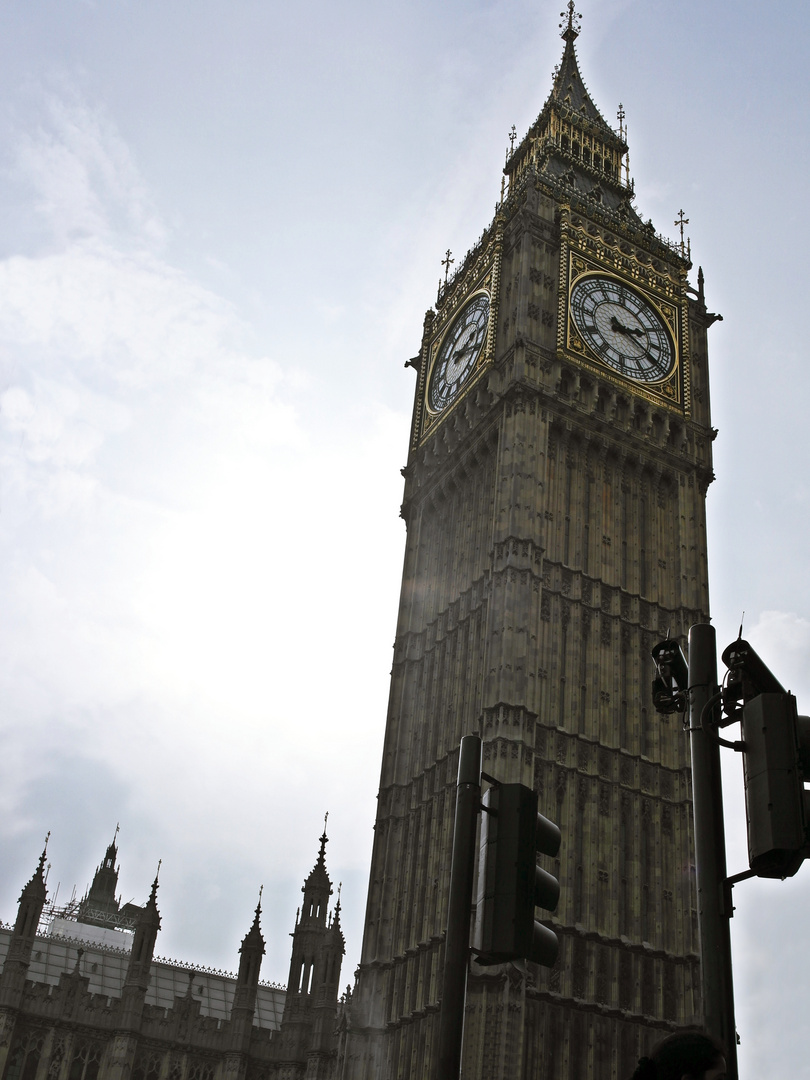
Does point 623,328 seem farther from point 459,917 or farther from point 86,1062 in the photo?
point 459,917

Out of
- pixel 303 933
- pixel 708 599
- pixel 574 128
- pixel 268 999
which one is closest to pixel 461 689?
pixel 708 599

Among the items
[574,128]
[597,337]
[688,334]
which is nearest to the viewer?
[597,337]

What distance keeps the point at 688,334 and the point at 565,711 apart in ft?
74.4

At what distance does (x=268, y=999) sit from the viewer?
62.6m

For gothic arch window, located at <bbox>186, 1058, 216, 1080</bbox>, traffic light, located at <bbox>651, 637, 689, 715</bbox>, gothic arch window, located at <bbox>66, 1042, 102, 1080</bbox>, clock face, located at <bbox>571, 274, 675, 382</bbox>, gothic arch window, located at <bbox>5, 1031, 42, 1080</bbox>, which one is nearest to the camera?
traffic light, located at <bbox>651, 637, 689, 715</bbox>

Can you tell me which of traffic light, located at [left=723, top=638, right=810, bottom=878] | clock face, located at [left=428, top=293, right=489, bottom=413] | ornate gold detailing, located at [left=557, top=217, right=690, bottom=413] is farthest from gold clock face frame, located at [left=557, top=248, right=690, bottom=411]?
traffic light, located at [left=723, top=638, right=810, bottom=878]

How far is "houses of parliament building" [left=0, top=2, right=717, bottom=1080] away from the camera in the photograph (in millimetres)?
39625

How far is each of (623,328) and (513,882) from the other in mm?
50060

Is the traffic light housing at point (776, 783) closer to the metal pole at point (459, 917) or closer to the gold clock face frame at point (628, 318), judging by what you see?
the metal pole at point (459, 917)

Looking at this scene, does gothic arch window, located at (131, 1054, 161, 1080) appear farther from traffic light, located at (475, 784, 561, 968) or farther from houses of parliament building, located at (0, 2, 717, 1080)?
traffic light, located at (475, 784, 561, 968)

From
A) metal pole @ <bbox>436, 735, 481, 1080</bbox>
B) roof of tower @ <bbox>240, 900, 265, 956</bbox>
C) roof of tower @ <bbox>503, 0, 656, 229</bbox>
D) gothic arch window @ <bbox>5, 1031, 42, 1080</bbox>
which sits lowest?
metal pole @ <bbox>436, 735, 481, 1080</bbox>

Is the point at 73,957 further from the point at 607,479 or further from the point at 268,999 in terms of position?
the point at 607,479

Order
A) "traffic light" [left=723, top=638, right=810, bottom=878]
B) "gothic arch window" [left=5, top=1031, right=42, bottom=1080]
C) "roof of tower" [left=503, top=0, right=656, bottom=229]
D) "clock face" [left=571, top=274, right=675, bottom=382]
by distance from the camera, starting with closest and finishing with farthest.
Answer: "traffic light" [left=723, top=638, right=810, bottom=878] → "gothic arch window" [left=5, top=1031, right=42, bottom=1080] → "clock face" [left=571, top=274, right=675, bottom=382] → "roof of tower" [left=503, top=0, right=656, bottom=229]

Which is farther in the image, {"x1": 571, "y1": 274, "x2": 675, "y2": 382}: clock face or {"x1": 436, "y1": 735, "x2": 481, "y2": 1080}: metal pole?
{"x1": 571, "y1": 274, "x2": 675, "y2": 382}: clock face
